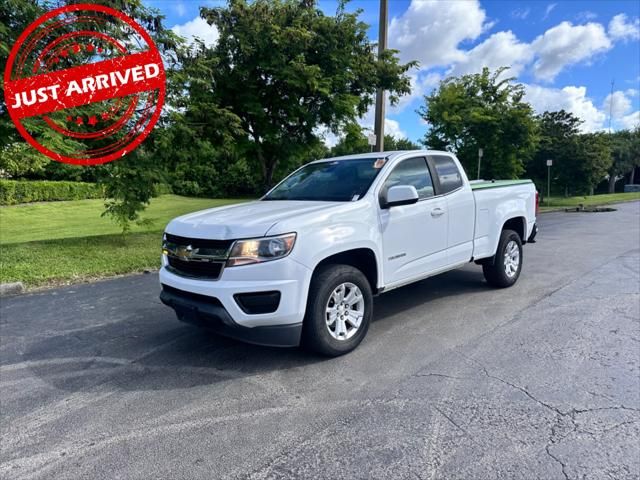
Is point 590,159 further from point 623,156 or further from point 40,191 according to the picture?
point 40,191

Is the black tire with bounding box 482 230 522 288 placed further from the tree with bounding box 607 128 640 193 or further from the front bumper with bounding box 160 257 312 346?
the tree with bounding box 607 128 640 193

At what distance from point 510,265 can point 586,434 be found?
148 inches

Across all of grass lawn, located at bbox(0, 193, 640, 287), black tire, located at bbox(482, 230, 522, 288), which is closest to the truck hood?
black tire, located at bbox(482, 230, 522, 288)

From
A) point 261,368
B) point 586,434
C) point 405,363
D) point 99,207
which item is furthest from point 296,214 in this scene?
point 99,207

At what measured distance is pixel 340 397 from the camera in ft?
10.5

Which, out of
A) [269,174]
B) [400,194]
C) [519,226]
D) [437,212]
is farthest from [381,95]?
[400,194]

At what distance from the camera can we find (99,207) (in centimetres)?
2525

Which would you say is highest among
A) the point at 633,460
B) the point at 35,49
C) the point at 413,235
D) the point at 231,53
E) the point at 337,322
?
the point at 231,53

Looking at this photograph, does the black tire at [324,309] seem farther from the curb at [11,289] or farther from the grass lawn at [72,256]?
the grass lawn at [72,256]

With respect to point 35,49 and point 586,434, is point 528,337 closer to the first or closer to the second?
point 586,434

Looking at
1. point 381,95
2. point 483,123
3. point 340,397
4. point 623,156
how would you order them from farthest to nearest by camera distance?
point 623,156
point 483,123
point 381,95
point 340,397

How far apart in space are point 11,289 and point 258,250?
5053 millimetres

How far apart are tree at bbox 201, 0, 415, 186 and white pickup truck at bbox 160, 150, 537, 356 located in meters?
6.61

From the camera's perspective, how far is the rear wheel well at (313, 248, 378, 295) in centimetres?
394
